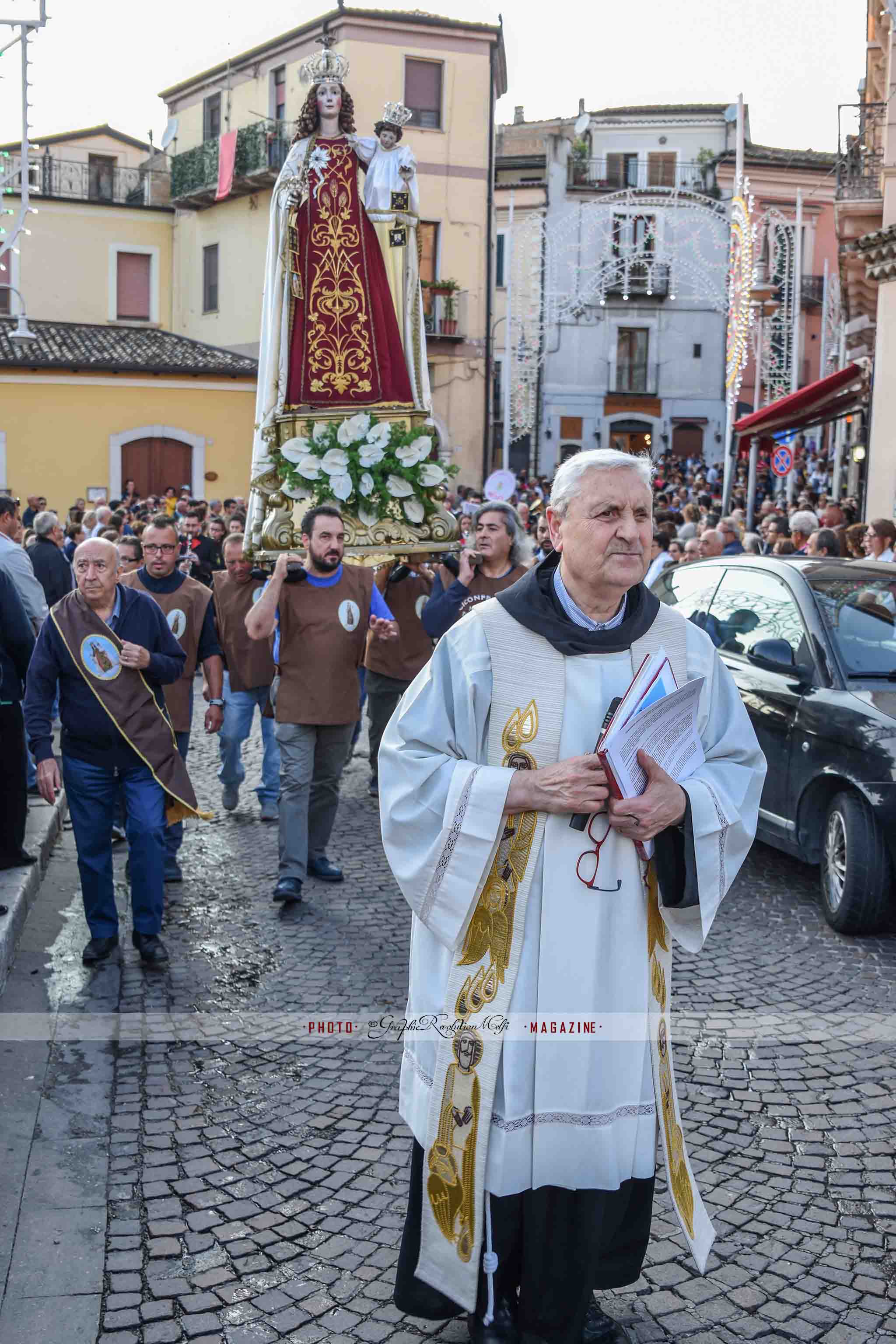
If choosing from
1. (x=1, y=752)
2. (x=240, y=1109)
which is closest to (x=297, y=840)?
(x=1, y=752)

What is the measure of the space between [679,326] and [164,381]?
1969cm

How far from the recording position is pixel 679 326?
4406 cm

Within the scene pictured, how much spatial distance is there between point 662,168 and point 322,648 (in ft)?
136

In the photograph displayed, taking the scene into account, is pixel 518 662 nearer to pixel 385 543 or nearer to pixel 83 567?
pixel 83 567

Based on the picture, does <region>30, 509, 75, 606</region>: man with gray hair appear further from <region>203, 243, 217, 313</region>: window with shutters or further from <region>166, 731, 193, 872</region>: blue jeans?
<region>203, 243, 217, 313</region>: window with shutters

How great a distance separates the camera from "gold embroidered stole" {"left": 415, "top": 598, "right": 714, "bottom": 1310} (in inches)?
112

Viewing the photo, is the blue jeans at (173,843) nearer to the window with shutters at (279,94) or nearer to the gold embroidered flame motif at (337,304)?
the gold embroidered flame motif at (337,304)

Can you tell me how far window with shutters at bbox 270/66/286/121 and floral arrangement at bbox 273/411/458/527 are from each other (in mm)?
24642

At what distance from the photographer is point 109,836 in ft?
18.3

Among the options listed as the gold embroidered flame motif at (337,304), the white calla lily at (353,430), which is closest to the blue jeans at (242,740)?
the white calla lily at (353,430)

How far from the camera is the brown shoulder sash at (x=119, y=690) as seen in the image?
554 cm

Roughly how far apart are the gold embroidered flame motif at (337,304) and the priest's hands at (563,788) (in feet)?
27.5

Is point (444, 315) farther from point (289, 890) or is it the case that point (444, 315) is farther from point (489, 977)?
point (489, 977)

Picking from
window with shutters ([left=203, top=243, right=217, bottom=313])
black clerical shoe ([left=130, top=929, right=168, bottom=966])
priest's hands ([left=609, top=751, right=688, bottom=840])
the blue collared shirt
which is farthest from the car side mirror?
window with shutters ([left=203, top=243, right=217, bottom=313])
